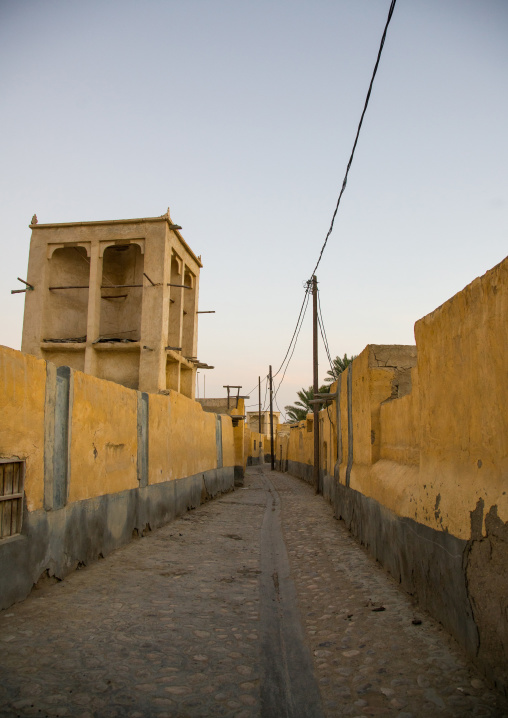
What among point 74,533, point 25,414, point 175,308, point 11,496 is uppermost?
point 175,308

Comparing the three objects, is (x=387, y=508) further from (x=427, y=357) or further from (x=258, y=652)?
(x=258, y=652)

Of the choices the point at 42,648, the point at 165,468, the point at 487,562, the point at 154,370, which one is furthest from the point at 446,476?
the point at 154,370

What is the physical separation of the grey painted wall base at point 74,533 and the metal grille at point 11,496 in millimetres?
77

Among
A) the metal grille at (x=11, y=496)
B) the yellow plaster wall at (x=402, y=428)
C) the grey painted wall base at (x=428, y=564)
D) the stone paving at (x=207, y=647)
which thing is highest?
the yellow plaster wall at (x=402, y=428)

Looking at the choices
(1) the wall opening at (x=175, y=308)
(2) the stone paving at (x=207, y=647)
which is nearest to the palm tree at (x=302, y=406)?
(1) the wall opening at (x=175, y=308)

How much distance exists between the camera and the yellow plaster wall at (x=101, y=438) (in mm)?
5934

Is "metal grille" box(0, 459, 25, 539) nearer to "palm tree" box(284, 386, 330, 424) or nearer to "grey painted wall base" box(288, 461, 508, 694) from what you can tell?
"grey painted wall base" box(288, 461, 508, 694)

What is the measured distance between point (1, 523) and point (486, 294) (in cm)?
393

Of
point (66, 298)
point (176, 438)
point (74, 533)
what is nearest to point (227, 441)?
point (176, 438)

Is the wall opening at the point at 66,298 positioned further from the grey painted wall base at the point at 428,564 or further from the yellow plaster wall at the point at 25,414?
the grey painted wall base at the point at 428,564

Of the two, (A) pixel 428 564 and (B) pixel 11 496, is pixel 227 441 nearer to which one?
(B) pixel 11 496

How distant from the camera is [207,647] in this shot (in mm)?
3717

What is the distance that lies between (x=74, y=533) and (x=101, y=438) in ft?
4.30

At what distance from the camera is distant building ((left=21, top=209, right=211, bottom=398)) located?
76.6ft
